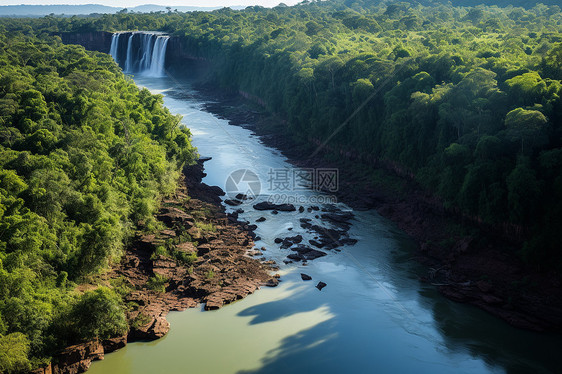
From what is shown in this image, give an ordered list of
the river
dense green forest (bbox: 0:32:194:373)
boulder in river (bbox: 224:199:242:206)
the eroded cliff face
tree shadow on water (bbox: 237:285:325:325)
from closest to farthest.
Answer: dense green forest (bbox: 0:32:194:373)
the river
tree shadow on water (bbox: 237:285:325:325)
boulder in river (bbox: 224:199:242:206)
the eroded cliff face

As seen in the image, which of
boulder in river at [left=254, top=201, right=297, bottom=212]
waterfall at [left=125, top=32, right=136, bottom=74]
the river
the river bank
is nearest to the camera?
the river

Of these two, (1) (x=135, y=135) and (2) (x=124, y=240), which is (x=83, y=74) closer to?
(1) (x=135, y=135)

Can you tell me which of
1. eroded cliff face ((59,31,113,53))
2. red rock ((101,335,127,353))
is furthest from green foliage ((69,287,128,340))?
eroded cliff face ((59,31,113,53))

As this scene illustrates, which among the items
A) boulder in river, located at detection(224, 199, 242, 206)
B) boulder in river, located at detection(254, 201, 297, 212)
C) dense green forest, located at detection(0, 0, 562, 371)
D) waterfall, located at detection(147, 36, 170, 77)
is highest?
waterfall, located at detection(147, 36, 170, 77)

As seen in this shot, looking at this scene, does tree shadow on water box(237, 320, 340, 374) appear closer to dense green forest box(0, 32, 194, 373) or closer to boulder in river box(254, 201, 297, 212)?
dense green forest box(0, 32, 194, 373)

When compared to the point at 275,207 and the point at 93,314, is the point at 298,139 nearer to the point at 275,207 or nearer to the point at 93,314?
the point at 275,207

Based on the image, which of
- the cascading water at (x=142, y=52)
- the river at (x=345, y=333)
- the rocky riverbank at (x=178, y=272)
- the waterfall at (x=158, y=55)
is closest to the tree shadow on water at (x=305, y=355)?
the river at (x=345, y=333)
